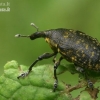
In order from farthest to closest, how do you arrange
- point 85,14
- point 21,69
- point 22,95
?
point 85,14 < point 21,69 < point 22,95

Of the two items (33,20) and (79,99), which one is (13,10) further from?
(79,99)

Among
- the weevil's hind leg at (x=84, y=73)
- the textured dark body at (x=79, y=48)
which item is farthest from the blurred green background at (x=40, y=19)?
the weevil's hind leg at (x=84, y=73)

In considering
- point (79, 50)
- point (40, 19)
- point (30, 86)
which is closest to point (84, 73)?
point (79, 50)

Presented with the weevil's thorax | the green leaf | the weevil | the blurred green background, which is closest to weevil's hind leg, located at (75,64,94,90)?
the weevil

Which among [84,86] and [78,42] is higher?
[78,42]

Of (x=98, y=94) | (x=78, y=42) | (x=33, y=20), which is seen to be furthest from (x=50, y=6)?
(x=98, y=94)

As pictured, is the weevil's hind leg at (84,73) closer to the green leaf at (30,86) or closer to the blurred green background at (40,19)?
the green leaf at (30,86)

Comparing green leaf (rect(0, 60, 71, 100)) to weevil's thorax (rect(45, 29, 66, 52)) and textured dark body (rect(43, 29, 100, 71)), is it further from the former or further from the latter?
weevil's thorax (rect(45, 29, 66, 52))
